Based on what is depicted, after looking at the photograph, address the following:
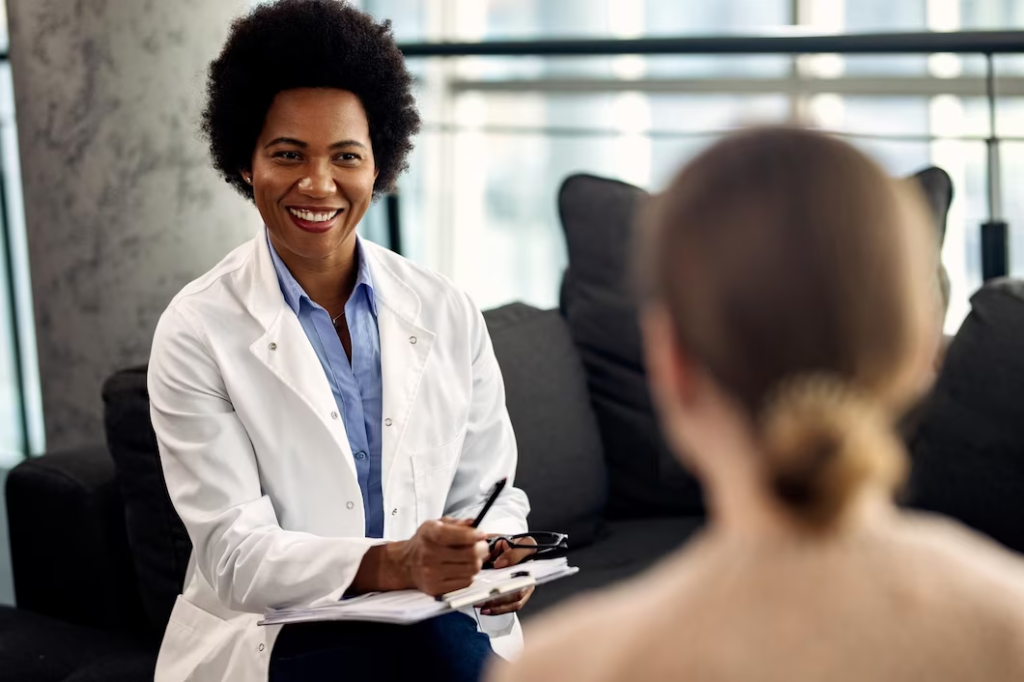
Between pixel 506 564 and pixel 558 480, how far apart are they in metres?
0.65

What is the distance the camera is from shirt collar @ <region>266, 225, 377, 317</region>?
5.86ft

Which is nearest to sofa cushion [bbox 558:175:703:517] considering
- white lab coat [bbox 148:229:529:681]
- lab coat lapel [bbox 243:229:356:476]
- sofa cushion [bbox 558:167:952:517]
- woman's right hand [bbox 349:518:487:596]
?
sofa cushion [bbox 558:167:952:517]

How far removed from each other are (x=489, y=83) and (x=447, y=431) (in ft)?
7.59

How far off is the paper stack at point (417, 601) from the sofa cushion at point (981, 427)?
2.67 ft

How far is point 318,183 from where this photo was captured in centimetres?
175

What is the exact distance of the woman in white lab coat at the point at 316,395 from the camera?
61.9 inches

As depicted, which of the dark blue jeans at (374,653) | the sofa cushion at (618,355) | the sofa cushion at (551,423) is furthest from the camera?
the sofa cushion at (618,355)

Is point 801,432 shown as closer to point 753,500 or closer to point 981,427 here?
point 753,500

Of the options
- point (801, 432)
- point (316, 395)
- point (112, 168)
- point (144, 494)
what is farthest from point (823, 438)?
point (112, 168)

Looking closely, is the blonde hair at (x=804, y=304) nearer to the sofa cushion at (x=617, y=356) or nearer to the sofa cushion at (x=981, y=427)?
the sofa cushion at (x=981, y=427)

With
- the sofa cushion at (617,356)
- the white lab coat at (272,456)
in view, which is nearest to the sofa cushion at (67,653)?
the white lab coat at (272,456)

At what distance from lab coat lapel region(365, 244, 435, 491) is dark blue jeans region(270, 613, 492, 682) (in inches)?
9.0

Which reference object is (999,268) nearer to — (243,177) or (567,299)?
(567,299)

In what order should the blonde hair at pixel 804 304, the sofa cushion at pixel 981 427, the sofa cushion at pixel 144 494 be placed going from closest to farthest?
the blonde hair at pixel 804 304
the sofa cushion at pixel 144 494
the sofa cushion at pixel 981 427
